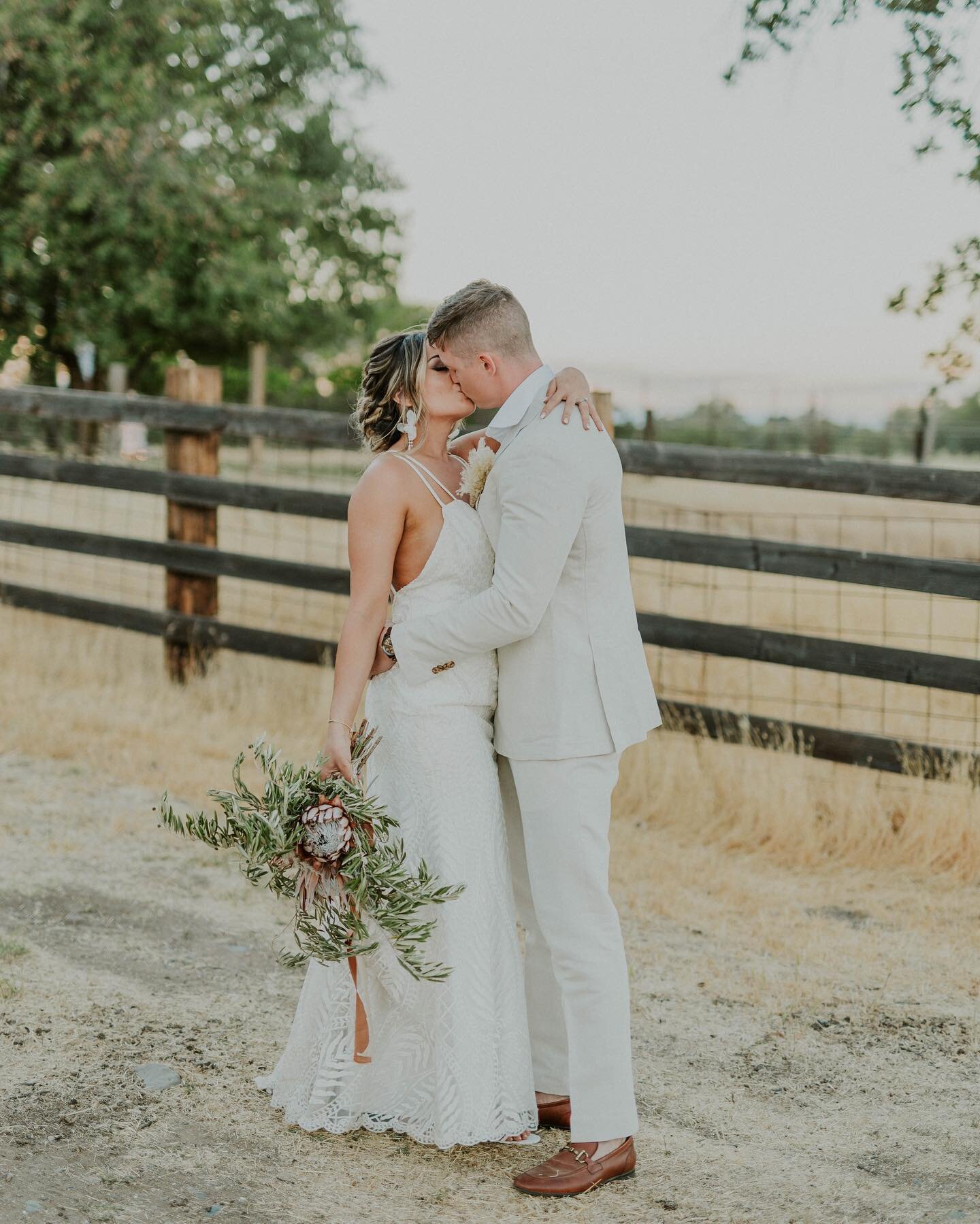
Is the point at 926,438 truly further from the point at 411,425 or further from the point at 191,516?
the point at 411,425

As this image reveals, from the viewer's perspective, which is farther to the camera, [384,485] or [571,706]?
[384,485]

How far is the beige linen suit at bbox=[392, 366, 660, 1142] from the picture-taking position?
2850 mm

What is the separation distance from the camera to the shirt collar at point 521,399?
2.91 metres

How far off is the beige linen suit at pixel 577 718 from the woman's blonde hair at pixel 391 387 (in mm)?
264

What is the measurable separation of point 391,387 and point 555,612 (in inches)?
28.0

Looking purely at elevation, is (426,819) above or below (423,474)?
below

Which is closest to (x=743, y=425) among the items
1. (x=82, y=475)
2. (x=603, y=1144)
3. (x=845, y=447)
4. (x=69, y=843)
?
(x=845, y=447)

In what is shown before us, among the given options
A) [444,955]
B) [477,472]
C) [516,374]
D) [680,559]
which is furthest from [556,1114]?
[680,559]

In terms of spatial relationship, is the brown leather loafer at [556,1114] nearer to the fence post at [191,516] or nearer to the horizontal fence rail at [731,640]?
the horizontal fence rail at [731,640]

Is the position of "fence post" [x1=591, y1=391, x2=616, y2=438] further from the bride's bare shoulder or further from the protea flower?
the protea flower

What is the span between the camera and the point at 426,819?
3078 mm

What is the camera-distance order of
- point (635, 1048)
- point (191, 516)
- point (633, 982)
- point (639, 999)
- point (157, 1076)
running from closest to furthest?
point (157, 1076)
point (635, 1048)
point (639, 999)
point (633, 982)
point (191, 516)

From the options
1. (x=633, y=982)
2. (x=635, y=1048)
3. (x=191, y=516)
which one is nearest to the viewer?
(x=635, y=1048)

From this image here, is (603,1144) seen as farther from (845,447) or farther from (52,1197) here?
(845,447)
